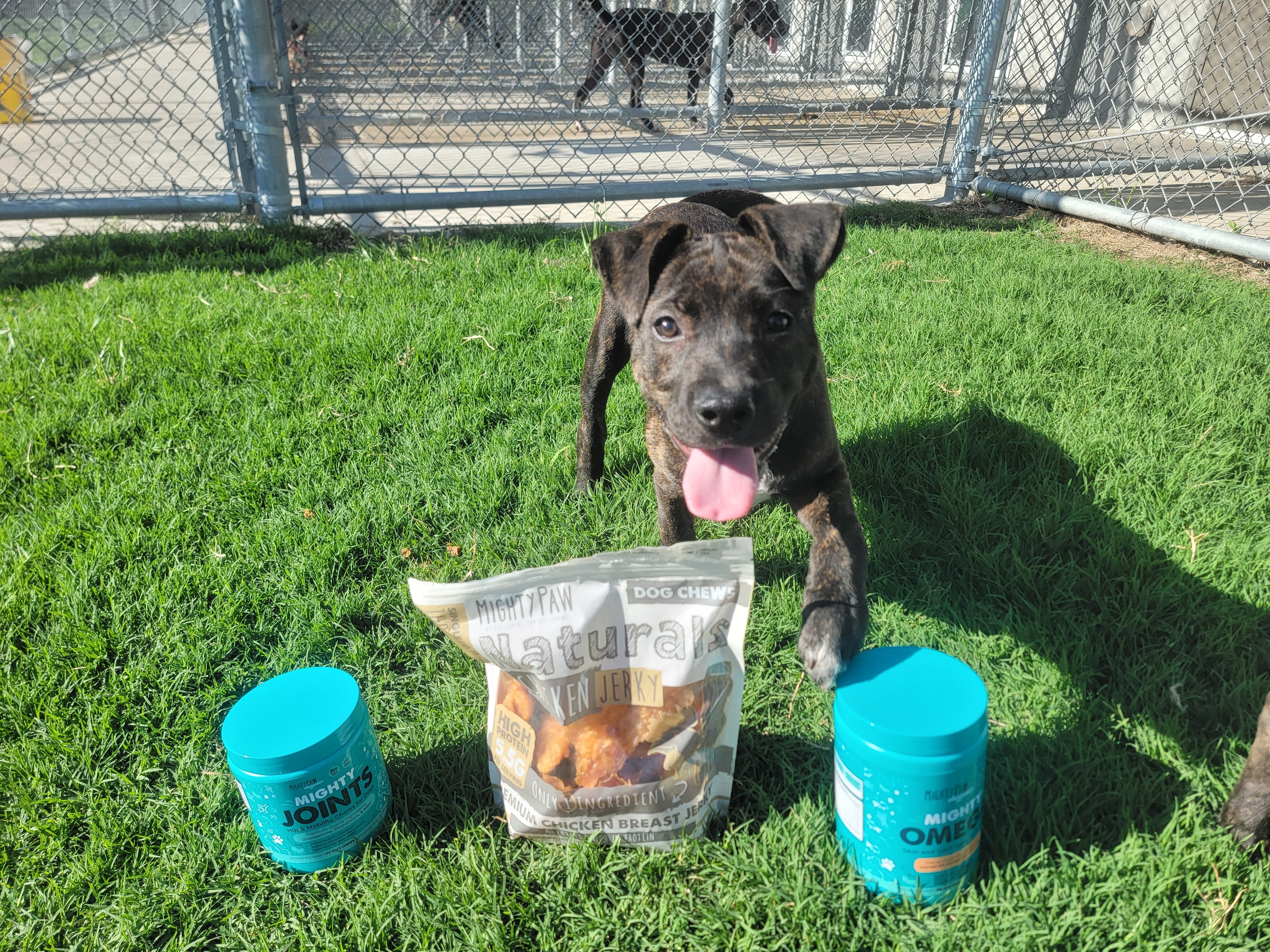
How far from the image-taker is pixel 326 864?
2123mm

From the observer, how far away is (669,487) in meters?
2.94

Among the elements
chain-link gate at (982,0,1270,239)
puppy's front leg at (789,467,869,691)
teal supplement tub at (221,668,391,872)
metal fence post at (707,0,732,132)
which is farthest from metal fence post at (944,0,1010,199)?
teal supplement tub at (221,668,391,872)

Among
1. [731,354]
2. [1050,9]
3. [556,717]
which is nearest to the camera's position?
[556,717]

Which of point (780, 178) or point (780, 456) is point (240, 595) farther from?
point (780, 178)

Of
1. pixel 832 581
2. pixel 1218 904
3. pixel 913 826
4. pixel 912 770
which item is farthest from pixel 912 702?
pixel 1218 904

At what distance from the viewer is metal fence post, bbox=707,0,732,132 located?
847 cm

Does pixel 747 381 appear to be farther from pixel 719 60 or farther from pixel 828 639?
pixel 719 60

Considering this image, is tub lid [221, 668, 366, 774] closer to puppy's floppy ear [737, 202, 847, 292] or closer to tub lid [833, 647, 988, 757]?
tub lid [833, 647, 988, 757]

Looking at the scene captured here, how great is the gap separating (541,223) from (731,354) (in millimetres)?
5173

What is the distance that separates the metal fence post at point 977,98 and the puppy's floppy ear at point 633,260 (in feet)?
20.2

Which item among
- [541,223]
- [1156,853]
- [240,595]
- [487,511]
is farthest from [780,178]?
[1156,853]

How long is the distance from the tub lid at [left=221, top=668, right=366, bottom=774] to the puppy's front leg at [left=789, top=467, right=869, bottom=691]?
1.18 metres

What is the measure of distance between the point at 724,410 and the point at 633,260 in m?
0.66

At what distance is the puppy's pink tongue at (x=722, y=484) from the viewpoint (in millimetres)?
2426
